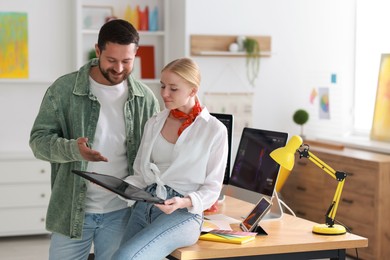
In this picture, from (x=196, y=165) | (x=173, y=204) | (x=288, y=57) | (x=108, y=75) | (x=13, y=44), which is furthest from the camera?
(x=288, y=57)

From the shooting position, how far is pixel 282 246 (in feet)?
9.77

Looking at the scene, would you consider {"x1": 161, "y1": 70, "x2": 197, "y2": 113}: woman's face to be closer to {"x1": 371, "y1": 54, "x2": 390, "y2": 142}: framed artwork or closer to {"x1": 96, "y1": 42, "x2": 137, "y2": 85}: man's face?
{"x1": 96, "y1": 42, "x2": 137, "y2": 85}: man's face

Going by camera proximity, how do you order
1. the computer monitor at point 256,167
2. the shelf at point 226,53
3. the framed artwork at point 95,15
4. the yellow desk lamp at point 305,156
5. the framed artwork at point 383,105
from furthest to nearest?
the framed artwork at point 95,15, the shelf at point 226,53, the framed artwork at point 383,105, the computer monitor at point 256,167, the yellow desk lamp at point 305,156

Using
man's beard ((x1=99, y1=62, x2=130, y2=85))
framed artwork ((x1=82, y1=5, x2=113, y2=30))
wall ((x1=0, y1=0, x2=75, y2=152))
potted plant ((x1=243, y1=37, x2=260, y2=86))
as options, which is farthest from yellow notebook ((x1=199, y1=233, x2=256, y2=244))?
framed artwork ((x1=82, y1=5, x2=113, y2=30))

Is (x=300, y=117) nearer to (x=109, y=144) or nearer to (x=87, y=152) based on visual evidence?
(x=109, y=144)

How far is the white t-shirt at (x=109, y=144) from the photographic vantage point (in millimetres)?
3010

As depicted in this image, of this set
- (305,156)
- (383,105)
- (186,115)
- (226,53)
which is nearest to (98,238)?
(186,115)

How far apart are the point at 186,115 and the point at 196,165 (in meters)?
0.24

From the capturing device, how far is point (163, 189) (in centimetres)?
286

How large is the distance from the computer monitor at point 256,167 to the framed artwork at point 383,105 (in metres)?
2.41

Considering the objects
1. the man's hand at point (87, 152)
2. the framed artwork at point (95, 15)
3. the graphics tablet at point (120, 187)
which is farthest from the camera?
the framed artwork at point (95, 15)

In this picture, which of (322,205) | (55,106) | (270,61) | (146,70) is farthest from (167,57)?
(55,106)

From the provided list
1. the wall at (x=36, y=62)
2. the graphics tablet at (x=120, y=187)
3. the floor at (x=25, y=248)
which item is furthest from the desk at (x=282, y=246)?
the wall at (x=36, y=62)

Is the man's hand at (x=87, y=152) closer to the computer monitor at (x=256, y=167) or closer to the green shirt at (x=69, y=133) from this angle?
the green shirt at (x=69, y=133)
